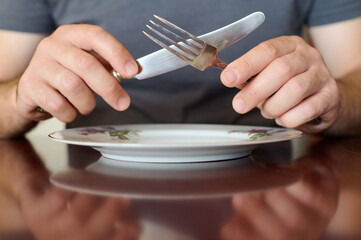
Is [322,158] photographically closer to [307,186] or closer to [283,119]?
[283,119]

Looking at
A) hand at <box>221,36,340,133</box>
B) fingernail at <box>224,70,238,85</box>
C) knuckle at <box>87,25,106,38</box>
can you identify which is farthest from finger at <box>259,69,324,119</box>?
knuckle at <box>87,25,106,38</box>

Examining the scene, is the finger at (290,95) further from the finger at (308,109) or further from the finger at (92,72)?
the finger at (92,72)

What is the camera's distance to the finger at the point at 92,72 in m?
0.68

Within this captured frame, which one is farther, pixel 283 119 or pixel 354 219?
pixel 283 119

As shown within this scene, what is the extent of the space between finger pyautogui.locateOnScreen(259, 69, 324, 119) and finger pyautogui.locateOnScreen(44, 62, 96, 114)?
1.03 ft

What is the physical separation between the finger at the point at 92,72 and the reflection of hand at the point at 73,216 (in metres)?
0.24

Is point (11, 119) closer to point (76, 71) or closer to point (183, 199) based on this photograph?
point (76, 71)

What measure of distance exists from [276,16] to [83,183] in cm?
88

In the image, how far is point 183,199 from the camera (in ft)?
1.43

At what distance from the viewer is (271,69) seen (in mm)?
680

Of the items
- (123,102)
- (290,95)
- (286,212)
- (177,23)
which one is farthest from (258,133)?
(177,23)

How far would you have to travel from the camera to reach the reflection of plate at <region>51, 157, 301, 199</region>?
466 mm

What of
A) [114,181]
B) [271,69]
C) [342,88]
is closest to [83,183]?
[114,181]

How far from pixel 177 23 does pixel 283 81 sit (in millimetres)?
548
